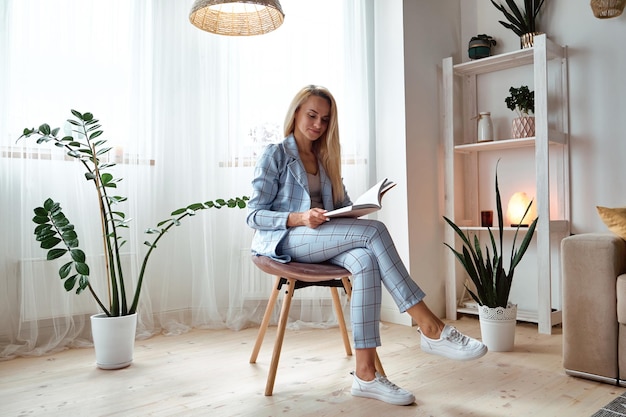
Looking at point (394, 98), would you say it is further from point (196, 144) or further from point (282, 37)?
point (196, 144)

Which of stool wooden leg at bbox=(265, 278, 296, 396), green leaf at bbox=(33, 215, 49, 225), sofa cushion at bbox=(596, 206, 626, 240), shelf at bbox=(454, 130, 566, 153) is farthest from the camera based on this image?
shelf at bbox=(454, 130, 566, 153)

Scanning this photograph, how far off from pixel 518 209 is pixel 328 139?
1398 mm

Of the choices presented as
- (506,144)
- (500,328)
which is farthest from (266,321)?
(506,144)

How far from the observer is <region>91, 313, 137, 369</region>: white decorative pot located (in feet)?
6.93

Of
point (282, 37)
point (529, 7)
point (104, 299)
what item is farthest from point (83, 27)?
point (529, 7)

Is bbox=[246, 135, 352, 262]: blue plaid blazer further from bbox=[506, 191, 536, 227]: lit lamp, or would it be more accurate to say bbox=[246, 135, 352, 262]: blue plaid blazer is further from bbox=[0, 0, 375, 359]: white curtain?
bbox=[506, 191, 536, 227]: lit lamp

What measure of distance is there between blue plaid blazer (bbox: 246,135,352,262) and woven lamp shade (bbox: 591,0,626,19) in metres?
1.85

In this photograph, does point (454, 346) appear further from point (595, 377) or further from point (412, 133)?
point (412, 133)

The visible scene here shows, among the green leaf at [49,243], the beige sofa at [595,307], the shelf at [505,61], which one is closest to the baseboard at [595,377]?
the beige sofa at [595,307]

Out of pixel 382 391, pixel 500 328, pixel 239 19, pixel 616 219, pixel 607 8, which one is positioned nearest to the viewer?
pixel 382 391

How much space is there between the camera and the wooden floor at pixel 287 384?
1642mm

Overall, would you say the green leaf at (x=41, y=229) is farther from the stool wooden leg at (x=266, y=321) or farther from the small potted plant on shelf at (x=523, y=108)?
the small potted plant on shelf at (x=523, y=108)

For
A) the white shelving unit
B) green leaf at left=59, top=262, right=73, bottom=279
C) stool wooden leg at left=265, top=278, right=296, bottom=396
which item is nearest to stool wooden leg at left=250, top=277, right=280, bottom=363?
stool wooden leg at left=265, top=278, right=296, bottom=396

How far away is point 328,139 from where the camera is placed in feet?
6.87
